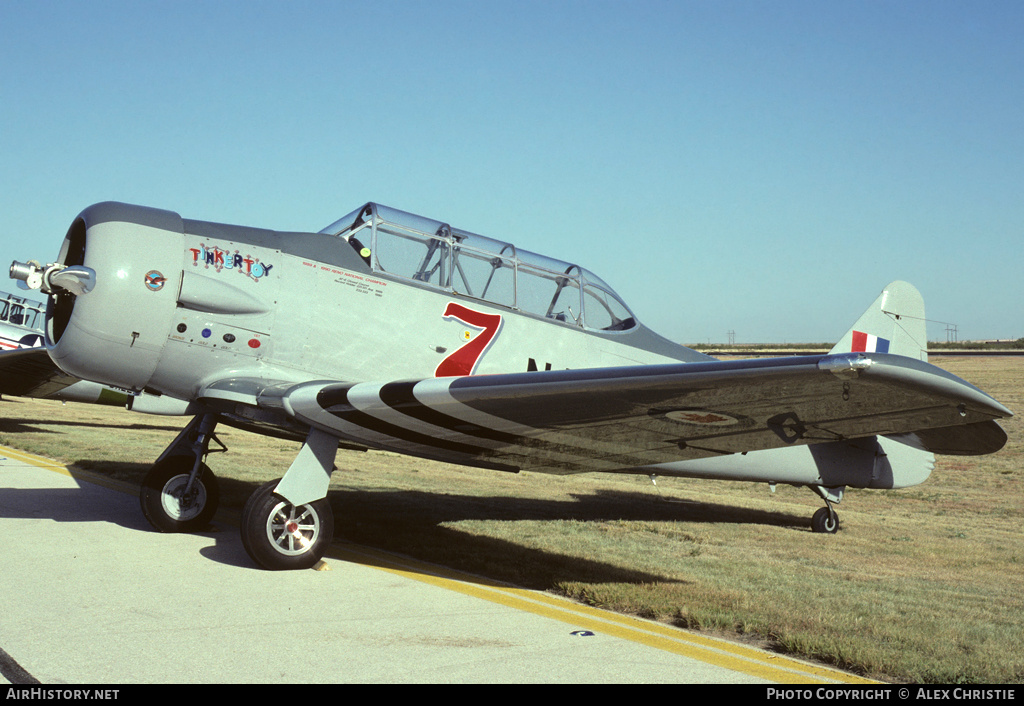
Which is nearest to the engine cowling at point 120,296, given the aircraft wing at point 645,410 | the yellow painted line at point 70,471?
the aircraft wing at point 645,410

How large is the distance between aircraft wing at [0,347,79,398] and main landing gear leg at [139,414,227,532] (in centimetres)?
744

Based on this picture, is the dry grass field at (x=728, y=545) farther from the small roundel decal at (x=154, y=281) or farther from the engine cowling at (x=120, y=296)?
the small roundel decal at (x=154, y=281)

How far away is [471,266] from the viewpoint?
7.01 m

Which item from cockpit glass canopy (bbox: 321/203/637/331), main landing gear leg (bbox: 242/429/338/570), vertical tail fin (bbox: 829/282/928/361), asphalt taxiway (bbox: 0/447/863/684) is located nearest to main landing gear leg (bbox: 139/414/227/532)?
asphalt taxiway (bbox: 0/447/863/684)

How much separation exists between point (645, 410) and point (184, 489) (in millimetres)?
4622

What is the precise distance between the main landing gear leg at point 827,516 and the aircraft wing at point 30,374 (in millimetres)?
11947

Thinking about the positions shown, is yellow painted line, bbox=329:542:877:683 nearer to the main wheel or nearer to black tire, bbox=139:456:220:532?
the main wheel

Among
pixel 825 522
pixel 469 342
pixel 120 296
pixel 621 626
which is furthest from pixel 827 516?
pixel 120 296

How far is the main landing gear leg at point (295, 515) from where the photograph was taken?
5.55m

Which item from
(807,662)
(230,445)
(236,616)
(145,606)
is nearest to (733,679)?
(807,662)

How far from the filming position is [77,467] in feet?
36.1

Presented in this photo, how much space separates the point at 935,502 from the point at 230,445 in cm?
1315

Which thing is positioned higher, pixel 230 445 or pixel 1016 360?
pixel 1016 360
